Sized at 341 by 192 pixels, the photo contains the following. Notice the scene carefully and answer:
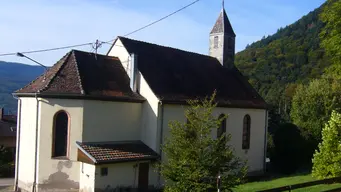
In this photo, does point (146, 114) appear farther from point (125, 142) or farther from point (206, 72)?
point (206, 72)

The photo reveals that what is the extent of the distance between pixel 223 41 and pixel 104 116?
13473mm

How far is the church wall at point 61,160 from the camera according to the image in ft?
65.8

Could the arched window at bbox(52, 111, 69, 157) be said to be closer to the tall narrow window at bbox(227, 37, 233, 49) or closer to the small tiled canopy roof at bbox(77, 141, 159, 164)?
the small tiled canopy roof at bbox(77, 141, 159, 164)

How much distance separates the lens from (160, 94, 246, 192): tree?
13.0 m

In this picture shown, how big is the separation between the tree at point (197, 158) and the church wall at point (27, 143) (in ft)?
32.8

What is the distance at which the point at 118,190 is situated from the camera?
19.9m

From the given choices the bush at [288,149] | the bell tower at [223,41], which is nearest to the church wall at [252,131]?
the bush at [288,149]

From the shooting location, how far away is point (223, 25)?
30734mm

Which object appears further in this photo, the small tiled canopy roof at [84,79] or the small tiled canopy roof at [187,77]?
the small tiled canopy roof at [187,77]

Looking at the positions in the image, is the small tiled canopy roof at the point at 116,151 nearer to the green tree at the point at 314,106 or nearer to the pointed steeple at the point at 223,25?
the pointed steeple at the point at 223,25

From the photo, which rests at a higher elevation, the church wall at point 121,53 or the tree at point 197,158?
the church wall at point 121,53

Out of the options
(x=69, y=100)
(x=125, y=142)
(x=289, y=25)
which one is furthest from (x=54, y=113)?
(x=289, y=25)

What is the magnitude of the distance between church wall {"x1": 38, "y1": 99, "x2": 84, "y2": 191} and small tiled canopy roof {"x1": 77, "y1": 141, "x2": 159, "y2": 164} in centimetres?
82

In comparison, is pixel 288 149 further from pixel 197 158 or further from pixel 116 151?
pixel 197 158
